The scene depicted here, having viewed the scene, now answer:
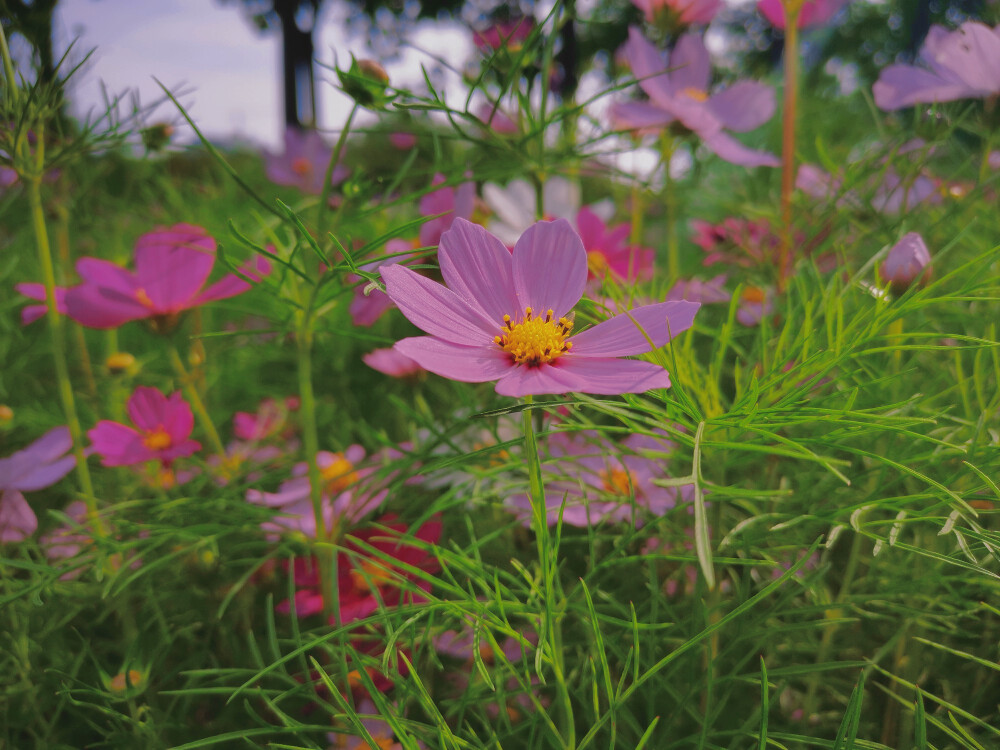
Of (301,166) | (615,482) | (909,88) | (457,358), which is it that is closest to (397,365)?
(615,482)

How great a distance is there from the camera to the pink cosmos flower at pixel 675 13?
681mm

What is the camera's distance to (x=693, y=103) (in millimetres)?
602

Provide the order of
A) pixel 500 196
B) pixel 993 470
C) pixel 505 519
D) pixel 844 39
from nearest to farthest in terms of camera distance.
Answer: pixel 993 470, pixel 505 519, pixel 500 196, pixel 844 39

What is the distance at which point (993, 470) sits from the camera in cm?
40

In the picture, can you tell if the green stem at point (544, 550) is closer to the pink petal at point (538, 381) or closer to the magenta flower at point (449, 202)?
the pink petal at point (538, 381)

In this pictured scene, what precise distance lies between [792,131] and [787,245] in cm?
11

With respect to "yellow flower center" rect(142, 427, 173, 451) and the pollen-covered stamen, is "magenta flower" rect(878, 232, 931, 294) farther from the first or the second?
"yellow flower center" rect(142, 427, 173, 451)

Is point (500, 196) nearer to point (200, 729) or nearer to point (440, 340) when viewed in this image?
point (440, 340)

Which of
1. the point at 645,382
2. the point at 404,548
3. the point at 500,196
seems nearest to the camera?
the point at 645,382

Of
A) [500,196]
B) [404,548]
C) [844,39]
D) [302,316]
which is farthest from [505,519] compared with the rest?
[844,39]

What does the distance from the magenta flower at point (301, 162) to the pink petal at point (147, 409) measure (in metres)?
0.87

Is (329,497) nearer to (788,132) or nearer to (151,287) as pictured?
(151,287)

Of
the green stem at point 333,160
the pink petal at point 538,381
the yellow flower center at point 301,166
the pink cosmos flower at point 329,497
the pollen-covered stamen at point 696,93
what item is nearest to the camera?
the pink petal at point 538,381

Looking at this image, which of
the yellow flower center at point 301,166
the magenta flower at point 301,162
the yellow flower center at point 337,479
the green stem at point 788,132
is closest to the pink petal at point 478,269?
the yellow flower center at point 337,479
